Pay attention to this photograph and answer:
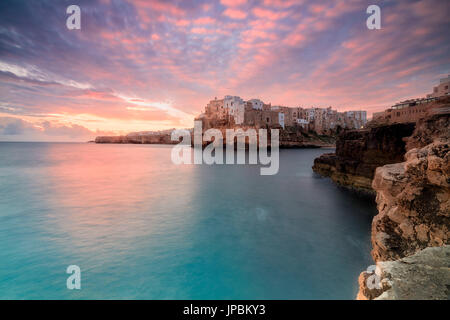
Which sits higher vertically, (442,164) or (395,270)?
(442,164)

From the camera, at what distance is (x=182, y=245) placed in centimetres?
951

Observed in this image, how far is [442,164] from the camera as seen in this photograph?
13.7ft

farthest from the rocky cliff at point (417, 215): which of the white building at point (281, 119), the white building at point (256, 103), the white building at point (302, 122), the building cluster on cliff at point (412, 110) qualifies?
the white building at point (302, 122)

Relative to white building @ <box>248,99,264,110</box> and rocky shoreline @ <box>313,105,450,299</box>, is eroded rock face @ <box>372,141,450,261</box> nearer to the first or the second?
rocky shoreline @ <box>313,105,450,299</box>

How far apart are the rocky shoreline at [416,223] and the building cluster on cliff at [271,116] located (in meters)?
67.9

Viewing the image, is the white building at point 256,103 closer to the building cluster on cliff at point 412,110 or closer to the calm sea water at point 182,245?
the building cluster on cliff at point 412,110

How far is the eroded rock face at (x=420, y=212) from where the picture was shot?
4.26 meters

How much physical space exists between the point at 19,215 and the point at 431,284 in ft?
60.3

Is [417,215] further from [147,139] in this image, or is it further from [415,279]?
[147,139]

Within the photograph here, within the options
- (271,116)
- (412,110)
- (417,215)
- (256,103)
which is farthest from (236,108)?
(417,215)

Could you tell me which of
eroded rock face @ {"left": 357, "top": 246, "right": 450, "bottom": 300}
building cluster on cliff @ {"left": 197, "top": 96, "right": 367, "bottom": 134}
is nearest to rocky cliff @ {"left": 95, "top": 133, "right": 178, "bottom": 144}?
building cluster on cliff @ {"left": 197, "top": 96, "right": 367, "bottom": 134}

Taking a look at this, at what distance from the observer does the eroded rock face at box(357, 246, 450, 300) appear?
76.0 inches
